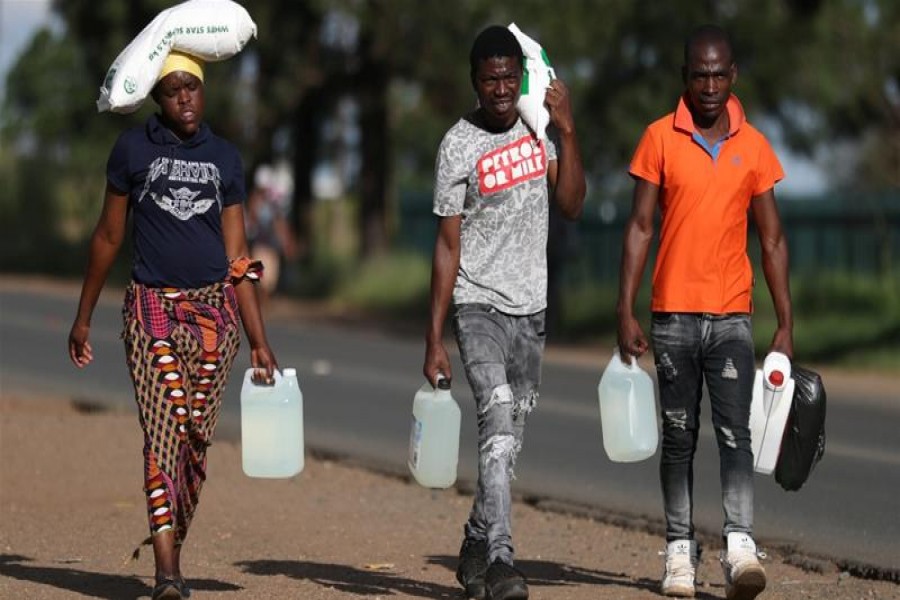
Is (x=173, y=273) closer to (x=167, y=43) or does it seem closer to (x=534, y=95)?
(x=167, y=43)

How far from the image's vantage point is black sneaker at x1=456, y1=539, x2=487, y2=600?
7.44 meters

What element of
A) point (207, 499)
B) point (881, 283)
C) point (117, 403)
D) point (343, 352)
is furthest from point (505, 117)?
point (881, 283)

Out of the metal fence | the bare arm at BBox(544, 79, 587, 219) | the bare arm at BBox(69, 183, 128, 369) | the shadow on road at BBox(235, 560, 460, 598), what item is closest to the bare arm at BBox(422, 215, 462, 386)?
the bare arm at BBox(544, 79, 587, 219)

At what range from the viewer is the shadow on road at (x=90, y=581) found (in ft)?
25.3

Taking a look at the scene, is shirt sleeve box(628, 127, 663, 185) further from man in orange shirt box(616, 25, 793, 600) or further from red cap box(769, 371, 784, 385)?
red cap box(769, 371, 784, 385)

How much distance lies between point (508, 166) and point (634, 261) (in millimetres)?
614

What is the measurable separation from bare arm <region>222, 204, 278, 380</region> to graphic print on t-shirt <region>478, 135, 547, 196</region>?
91 cm

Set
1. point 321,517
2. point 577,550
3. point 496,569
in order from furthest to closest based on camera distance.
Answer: point 321,517, point 577,550, point 496,569

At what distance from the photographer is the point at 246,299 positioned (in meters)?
7.39

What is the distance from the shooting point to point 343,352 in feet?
69.3

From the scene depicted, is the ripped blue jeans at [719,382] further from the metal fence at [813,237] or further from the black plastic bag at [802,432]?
the metal fence at [813,237]

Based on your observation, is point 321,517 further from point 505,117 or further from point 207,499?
point 505,117

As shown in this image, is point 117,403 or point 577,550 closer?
point 577,550

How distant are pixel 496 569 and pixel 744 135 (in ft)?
5.93
